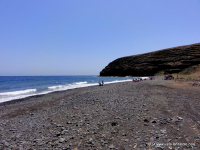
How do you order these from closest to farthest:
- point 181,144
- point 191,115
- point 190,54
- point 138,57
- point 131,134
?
1. point 181,144
2. point 131,134
3. point 191,115
4. point 190,54
5. point 138,57

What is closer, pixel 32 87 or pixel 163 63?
pixel 32 87

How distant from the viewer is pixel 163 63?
266ft

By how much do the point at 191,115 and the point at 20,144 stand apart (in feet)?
25.8

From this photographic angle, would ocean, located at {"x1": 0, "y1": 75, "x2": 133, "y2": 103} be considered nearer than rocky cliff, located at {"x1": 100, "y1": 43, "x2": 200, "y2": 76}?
Yes

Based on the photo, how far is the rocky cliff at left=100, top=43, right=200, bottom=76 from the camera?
7031cm

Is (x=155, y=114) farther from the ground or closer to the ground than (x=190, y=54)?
closer to the ground

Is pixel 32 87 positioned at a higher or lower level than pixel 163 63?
lower

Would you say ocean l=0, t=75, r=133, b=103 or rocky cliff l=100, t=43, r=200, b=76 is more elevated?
rocky cliff l=100, t=43, r=200, b=76

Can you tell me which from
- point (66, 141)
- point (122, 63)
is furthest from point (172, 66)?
point (66, 141)

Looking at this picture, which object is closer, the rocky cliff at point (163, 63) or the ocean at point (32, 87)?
the ocean at point (32, 87)

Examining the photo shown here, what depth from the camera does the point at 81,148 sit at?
418 centimetres

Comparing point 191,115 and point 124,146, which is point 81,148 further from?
point 191,115

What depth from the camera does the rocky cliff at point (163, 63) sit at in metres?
70.3

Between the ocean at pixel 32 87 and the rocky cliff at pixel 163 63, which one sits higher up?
the rocky cliff at pixel 163 63
